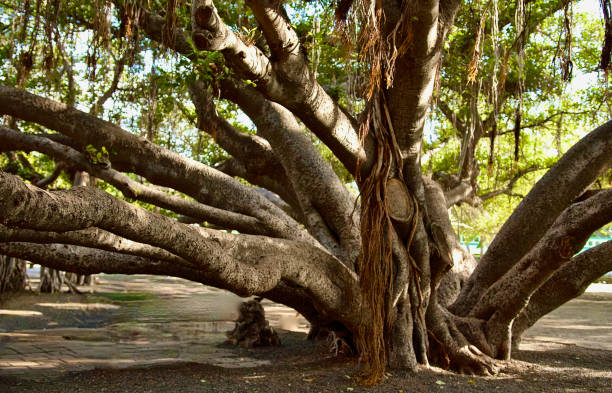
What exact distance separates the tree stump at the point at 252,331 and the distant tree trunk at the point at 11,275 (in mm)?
7447

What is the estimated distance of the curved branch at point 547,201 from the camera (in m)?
5.01

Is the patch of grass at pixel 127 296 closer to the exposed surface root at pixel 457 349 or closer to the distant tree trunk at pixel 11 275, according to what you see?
the distant tree trunk at pixel 11 275

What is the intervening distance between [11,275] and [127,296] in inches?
107

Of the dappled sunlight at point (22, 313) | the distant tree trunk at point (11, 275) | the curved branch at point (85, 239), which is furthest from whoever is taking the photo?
the distant tree trunk at point (11, 275)

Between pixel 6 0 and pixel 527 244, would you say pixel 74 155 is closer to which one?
pixel 6 0

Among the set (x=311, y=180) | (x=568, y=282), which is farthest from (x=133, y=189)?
(x=568, y=282)

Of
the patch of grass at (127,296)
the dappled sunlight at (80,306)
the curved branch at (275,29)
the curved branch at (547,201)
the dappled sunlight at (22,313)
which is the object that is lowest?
the dappled sunlight at (22,313)

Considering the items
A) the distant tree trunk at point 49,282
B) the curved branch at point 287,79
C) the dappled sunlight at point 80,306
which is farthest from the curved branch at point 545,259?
the distant tree trunk at point 49,282

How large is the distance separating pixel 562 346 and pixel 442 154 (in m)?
6.87

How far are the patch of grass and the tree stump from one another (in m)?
6.29

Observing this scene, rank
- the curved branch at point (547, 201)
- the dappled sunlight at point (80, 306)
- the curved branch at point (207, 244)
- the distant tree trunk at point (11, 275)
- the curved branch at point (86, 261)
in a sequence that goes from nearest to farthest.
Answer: the curved branch at point (207, 244)
the curved branch at point (86, 261)
the curved branch at point (547, 201)
the dappled sunlight at point (80, 306)
the distant tree trunk at point (11, 275)

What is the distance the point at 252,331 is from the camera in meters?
6.54

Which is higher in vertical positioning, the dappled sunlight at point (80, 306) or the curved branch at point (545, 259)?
the curved branch at point (545, 259)

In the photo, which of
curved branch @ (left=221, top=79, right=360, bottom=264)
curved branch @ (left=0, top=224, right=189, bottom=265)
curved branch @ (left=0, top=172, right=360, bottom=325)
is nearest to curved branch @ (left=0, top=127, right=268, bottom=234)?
curved branch @ (left=221, top=79, right=360, bottom=264)
